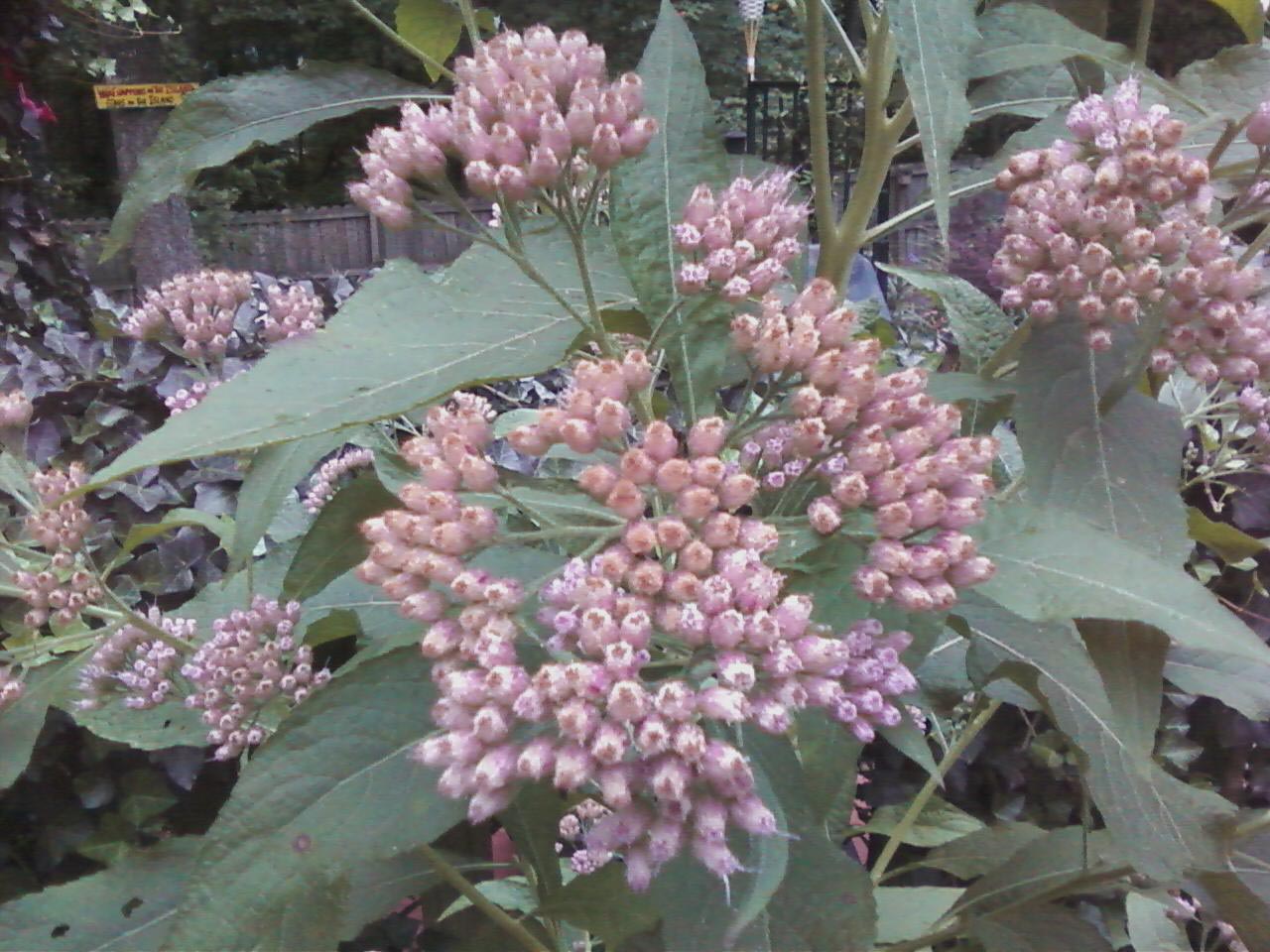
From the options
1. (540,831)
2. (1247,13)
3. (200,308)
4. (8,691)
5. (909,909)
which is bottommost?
(909,909)

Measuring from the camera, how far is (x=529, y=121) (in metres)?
0.79

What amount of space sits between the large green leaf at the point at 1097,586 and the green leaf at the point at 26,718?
86cm

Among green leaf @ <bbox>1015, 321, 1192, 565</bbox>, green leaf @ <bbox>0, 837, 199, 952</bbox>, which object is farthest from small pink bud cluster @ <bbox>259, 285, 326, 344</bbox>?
green leaf @ <bbox>1015, 321, 1192, 565</bbox>

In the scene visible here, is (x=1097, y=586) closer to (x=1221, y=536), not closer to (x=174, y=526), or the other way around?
(x=1221, y=536)

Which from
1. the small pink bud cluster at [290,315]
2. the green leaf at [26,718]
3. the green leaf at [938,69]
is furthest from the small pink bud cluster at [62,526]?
the green leaf at [938,69]

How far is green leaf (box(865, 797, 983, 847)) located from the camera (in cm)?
140

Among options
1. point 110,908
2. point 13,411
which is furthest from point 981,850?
point 13,411

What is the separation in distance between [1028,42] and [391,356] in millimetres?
560

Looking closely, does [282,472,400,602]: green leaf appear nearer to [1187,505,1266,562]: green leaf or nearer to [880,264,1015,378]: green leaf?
[880,264,1015,378]: green leaf

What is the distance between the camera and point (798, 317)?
760 mm

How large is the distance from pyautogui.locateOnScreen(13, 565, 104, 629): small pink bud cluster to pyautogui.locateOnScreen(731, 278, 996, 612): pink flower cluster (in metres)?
0.70

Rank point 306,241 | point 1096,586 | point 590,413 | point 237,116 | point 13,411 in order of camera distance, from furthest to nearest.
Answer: point 306,241
point 13,411
point 237,116
point 590,413
point 1096,586

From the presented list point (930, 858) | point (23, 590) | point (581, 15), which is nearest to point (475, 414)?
point (23, 590)

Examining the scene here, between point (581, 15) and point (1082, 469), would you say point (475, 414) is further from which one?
point (581, 15)
